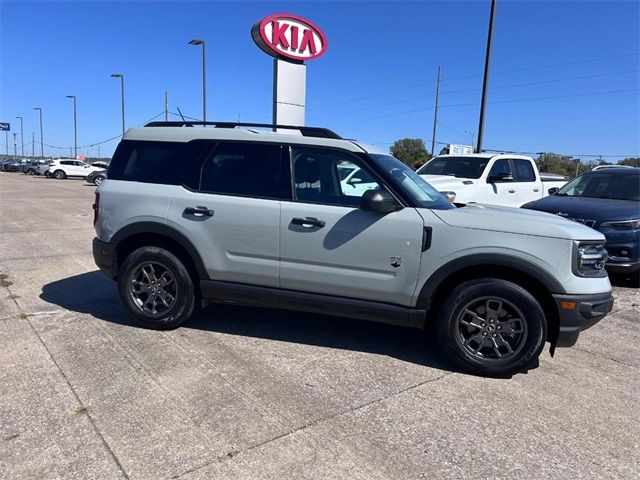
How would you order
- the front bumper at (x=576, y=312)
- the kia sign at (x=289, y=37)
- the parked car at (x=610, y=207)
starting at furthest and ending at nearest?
the kia sign at (x=289, y=37), the parked car at (x=610, y=207), the front bumper at (x=576, y=312)

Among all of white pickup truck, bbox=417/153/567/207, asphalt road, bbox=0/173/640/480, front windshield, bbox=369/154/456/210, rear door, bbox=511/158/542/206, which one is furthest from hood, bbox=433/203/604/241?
rear door, bbox=511/158/542/206

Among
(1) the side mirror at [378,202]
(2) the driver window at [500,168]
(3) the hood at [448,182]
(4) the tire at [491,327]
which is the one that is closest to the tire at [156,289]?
(1) the side mirror at [378,202]

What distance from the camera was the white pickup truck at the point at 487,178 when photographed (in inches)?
369

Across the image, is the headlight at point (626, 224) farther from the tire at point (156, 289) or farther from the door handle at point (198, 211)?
the tire at point (156, 289)

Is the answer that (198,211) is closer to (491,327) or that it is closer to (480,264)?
(480,264)

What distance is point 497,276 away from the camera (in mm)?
3877

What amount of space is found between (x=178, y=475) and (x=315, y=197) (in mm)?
2425

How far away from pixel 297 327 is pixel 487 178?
6385 mm

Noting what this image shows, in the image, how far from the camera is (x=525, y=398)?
3.55 meters

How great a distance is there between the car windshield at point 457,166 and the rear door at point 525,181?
3.23ft

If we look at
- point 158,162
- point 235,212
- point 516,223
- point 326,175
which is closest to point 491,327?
point 516,223

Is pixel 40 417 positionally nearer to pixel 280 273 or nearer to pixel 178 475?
pixel 178 475

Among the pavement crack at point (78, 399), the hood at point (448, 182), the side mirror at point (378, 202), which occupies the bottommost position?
the pavement crack at point (78, 399)

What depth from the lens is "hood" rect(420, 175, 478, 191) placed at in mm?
9156
